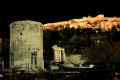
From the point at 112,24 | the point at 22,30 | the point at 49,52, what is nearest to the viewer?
the point at 22,30

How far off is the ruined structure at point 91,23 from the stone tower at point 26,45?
153ft

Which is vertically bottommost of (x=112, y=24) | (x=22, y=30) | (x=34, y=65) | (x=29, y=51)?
(x=34, y=65)

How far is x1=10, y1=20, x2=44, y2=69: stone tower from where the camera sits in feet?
74.3

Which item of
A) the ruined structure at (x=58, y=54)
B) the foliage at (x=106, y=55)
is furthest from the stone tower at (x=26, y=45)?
the foliage at (x=106, y=55)

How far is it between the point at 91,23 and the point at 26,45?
5307 centimetres

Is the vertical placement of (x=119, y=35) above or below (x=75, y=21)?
below

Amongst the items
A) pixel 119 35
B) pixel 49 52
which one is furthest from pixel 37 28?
pixel 119 35

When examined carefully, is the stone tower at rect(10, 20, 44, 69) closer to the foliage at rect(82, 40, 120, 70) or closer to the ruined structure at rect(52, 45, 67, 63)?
the ruined structure at rect(52, 45, 67, 63)

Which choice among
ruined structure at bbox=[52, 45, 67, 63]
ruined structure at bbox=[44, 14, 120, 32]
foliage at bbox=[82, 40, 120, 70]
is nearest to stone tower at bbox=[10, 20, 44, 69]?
ruined structure at bbox=[52, 45, 67, 63]

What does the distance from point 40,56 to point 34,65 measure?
1.36m

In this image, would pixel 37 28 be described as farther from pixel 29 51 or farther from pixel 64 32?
pixel 64 32

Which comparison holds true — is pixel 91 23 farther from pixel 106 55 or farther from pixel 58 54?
pixel 106 55

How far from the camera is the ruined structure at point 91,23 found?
6931 cm

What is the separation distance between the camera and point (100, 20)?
2884 inches
